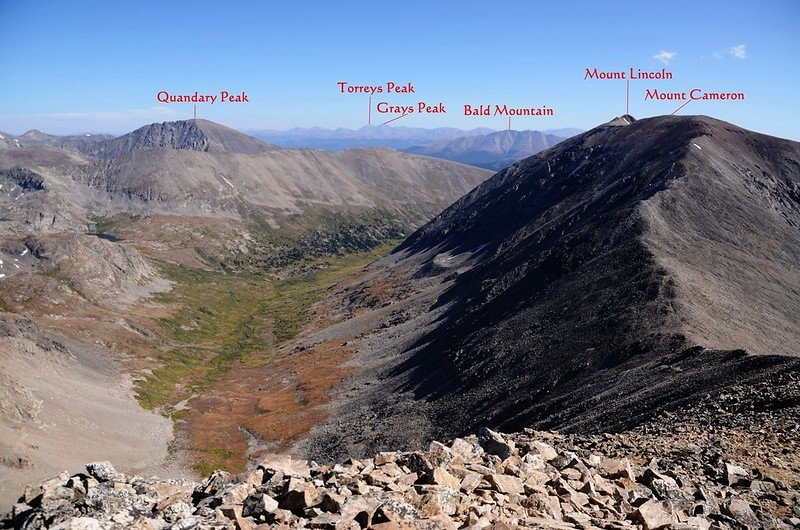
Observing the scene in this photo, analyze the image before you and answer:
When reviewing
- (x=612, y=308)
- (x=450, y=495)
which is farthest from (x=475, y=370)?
(x=450, y=495)

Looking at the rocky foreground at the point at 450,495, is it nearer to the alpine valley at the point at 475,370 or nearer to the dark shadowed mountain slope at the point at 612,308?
the alpine valley at the point at 475,370

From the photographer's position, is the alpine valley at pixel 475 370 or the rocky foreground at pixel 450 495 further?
the alpine valley at pixel 475 370

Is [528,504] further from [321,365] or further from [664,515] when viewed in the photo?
[321,365]

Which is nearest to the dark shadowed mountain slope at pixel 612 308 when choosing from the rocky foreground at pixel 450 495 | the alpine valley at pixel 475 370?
the alpine valley at pixel 475 370

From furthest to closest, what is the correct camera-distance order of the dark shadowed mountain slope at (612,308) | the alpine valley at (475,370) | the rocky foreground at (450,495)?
the dark shadowed mountain slope at (612,308) → the alpine valley at (475,370) → the rocky foreground at (450,495)

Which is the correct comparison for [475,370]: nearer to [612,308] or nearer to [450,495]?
[612,308]

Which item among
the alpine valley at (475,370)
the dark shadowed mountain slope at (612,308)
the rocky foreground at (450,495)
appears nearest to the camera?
the rocky foreground at (450,495)
